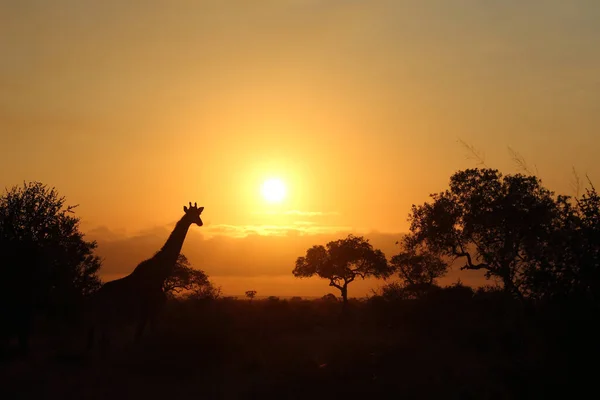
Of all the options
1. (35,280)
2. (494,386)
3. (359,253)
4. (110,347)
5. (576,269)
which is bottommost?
(494,386)

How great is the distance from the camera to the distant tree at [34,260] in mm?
21203

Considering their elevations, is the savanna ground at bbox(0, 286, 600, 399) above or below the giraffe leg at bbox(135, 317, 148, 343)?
below

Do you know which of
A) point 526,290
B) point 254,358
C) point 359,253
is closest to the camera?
point 526,290

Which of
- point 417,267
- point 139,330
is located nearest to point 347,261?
point 417,267

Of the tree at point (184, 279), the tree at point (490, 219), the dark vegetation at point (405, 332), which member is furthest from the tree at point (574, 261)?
the tree at point (184, 279)

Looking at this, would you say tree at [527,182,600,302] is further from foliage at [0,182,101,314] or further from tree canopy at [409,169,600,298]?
foliage at [0,182,101,314]

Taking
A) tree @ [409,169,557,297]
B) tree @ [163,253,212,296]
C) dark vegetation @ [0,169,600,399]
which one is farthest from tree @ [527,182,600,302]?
tree @ [163,253,212,296]

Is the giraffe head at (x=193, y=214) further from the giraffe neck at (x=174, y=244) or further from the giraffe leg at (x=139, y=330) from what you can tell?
the giraffe leg at (x=139, y=330)

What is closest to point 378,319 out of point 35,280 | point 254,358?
point 254,358

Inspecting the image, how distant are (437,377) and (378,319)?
2020 centimetres

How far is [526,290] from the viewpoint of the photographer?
1477 centimetres

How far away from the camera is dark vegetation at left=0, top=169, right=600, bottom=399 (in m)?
13.6

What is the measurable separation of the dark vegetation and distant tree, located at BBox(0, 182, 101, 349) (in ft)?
0.20

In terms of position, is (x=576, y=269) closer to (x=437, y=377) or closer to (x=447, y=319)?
(x=437, y=377)
